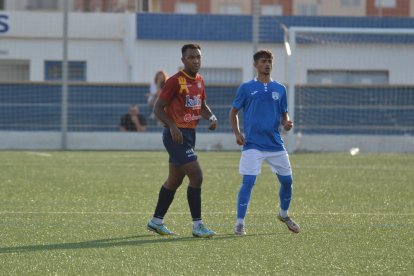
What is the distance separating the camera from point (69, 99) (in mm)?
28375

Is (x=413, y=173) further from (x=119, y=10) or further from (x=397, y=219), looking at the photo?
(x=119, y=10)

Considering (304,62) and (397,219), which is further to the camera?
(304,62)

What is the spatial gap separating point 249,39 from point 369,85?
22.3 ft

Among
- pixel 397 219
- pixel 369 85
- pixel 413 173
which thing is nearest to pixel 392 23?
pixel 369 85

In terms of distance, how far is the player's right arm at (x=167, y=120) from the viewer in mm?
9594

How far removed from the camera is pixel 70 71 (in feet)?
117

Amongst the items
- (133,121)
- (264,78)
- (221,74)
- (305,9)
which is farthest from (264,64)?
(305,9)

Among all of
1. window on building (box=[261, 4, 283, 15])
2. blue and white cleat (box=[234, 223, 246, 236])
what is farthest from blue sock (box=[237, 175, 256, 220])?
window on building (box=[261, 4, 283, 15])

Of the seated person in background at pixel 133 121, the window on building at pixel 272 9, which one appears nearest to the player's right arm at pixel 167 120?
the seated person in background at pixel 133 121

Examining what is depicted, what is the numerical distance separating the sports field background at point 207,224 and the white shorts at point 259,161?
1.81ft

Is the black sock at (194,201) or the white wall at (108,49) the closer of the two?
the black sock at (194,201)

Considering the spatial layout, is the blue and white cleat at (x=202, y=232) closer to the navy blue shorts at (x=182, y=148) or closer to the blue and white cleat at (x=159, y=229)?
the blue and white cleat at (x=159, y=229)

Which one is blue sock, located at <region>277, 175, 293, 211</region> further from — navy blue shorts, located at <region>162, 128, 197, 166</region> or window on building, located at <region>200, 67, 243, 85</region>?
window on building, located at <region>200, 67, 243, 85</region>

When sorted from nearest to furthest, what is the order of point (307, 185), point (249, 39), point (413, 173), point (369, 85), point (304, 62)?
1. point (307, 185)
2. point (413, 173)
3. point (369, 85)
4. point (304, 62)
5. point (249, 39)
